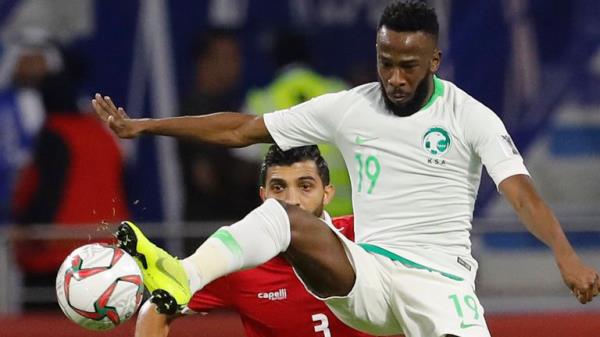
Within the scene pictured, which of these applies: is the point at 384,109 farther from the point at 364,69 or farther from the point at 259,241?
the point at 364,69

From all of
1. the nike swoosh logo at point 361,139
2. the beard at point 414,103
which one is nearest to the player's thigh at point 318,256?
the nike swoosh logo at point 361,139

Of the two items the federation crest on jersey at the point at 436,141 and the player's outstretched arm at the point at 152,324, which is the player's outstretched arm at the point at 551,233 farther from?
the player's outstretched arm at the point at 152,324

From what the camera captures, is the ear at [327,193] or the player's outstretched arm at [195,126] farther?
the ear at [327,193]

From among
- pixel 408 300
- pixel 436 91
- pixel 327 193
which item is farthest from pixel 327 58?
pixel 408 300

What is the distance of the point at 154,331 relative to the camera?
267 inches

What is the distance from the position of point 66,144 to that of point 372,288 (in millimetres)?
4061

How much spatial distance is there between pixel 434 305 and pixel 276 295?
3.14 ft

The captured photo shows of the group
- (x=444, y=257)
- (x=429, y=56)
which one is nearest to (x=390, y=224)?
(x=444, y=257)

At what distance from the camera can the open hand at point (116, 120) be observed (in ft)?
21.4

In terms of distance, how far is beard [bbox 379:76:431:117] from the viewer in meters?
6.42

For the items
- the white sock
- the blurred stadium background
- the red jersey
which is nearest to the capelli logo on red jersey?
the red jersey

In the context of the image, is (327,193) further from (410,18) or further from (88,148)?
(88,148)

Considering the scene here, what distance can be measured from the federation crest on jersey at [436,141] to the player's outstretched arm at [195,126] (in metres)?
0.70

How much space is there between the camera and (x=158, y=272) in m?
5.76
